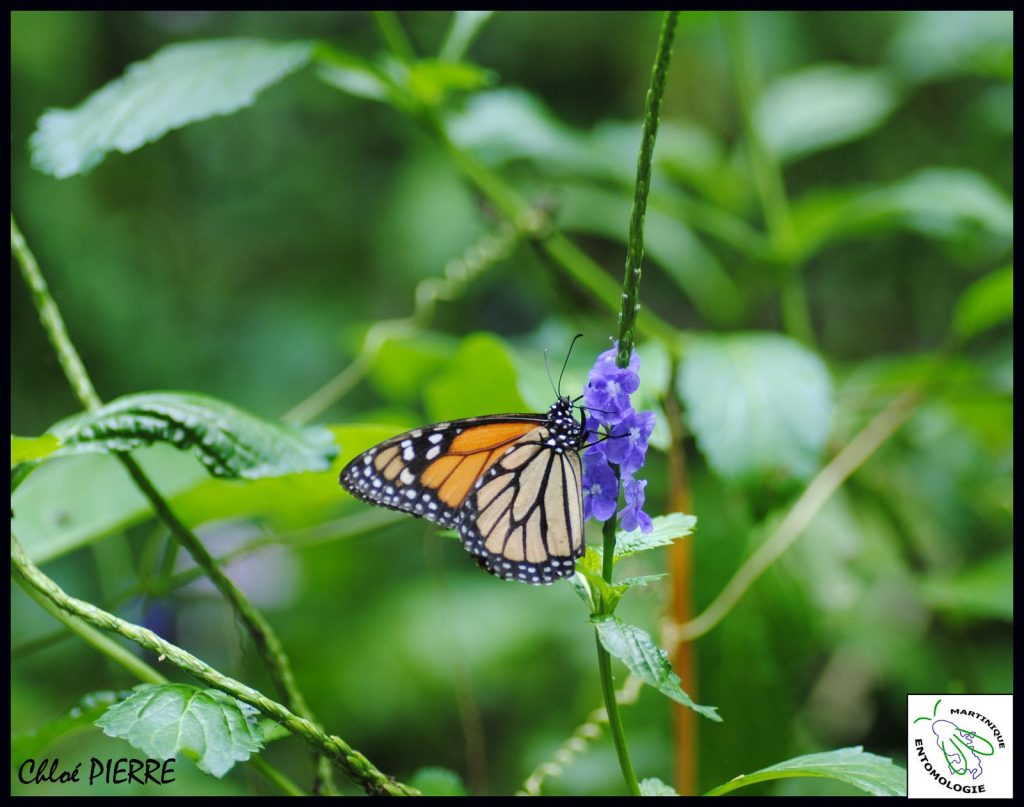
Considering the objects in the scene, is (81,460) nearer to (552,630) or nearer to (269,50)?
(269,50)

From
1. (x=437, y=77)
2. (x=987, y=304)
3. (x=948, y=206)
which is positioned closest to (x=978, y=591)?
(x=987, y=304)

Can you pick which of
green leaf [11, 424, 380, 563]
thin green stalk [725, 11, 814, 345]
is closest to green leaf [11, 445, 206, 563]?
green leaf [11, 424, 380, 563]

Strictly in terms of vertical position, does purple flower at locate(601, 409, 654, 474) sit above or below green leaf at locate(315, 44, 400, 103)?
below

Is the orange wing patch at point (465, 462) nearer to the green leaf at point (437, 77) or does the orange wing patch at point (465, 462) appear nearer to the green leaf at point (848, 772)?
the green leaf at point (848, 772)

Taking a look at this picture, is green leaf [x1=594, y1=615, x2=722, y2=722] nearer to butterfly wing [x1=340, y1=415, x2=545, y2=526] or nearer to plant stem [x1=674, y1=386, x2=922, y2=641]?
butterfly wing [x1=340, y1=415, x2=545, y2=526]

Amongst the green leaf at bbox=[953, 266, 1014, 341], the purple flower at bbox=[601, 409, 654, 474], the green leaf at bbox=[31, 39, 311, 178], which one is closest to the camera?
the purple flower at bbox=[601, 409, 654, 474]

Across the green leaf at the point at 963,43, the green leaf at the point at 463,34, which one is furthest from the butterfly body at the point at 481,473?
the green leaf at the point at 963,43
